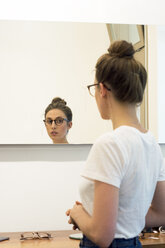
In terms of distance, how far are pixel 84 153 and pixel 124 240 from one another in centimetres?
127

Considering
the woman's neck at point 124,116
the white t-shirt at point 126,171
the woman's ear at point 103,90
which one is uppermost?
the woman's ear at point 103,90

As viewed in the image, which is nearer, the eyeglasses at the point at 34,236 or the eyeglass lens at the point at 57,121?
the eyeglasses at the point at 34,236

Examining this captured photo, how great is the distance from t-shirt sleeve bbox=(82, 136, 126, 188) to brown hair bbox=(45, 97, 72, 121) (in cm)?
124

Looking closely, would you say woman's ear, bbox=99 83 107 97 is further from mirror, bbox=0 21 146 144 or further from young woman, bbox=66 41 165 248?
mirror, bbox=0 21 146 144

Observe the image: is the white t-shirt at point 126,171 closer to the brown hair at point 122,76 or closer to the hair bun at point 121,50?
the brown hair at point 122,76

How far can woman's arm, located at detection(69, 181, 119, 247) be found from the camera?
109 cm

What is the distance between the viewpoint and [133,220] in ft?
3.92

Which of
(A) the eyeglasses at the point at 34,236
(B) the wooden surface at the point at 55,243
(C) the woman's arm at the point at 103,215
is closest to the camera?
(C) the woman's arm at the point at 103,215

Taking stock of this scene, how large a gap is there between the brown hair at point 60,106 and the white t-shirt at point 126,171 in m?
1.17

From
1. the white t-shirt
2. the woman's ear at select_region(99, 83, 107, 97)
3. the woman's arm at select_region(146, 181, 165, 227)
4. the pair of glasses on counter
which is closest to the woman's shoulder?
the white t-shirt

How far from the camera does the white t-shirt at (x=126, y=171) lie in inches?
44.1

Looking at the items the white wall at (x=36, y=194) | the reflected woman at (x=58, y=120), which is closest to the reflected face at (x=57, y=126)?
the reflected woman at (x=58, y=120)

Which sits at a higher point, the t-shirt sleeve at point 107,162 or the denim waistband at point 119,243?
the t-shirt sleeve at point 107,162

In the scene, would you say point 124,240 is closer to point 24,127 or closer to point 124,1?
point 24,127
